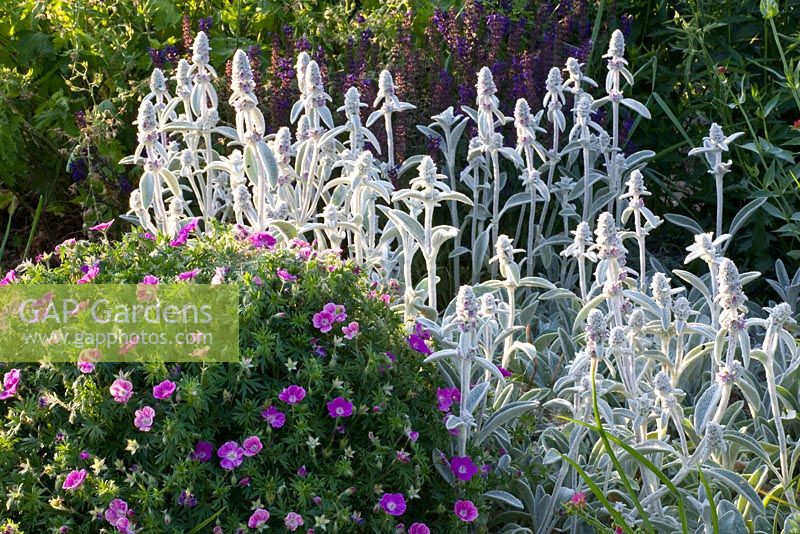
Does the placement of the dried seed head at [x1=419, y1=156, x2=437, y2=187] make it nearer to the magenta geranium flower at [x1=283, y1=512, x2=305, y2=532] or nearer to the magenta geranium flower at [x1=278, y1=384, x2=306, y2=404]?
the magenta geranium flower at [x1=278, y1=384, x2=306, y2=404]

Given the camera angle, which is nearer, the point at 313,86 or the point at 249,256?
the point at 249,256

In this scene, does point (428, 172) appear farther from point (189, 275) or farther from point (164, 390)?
point (164, 390)

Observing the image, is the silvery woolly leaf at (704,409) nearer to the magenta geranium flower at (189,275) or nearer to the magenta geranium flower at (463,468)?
the magenta geranium flower at (463,468)

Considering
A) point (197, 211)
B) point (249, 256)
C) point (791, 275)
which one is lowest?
point (791, 275)

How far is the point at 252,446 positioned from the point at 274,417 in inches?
2.9

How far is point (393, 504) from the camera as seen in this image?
2041 millimetres

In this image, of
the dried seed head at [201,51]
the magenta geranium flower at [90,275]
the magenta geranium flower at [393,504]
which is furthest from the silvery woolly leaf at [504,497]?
the dried seed head at [201,51]

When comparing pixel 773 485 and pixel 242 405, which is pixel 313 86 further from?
pixel 773 485

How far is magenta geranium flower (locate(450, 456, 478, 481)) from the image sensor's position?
219cm

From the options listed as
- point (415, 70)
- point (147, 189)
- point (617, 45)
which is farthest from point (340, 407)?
point (415, 70)

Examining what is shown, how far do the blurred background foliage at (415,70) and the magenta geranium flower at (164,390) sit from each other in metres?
1.73

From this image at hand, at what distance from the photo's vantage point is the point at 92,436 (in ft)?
6.53

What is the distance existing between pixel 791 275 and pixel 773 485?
1.41 m

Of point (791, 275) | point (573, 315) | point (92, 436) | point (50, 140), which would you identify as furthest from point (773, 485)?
point (50, 140)
